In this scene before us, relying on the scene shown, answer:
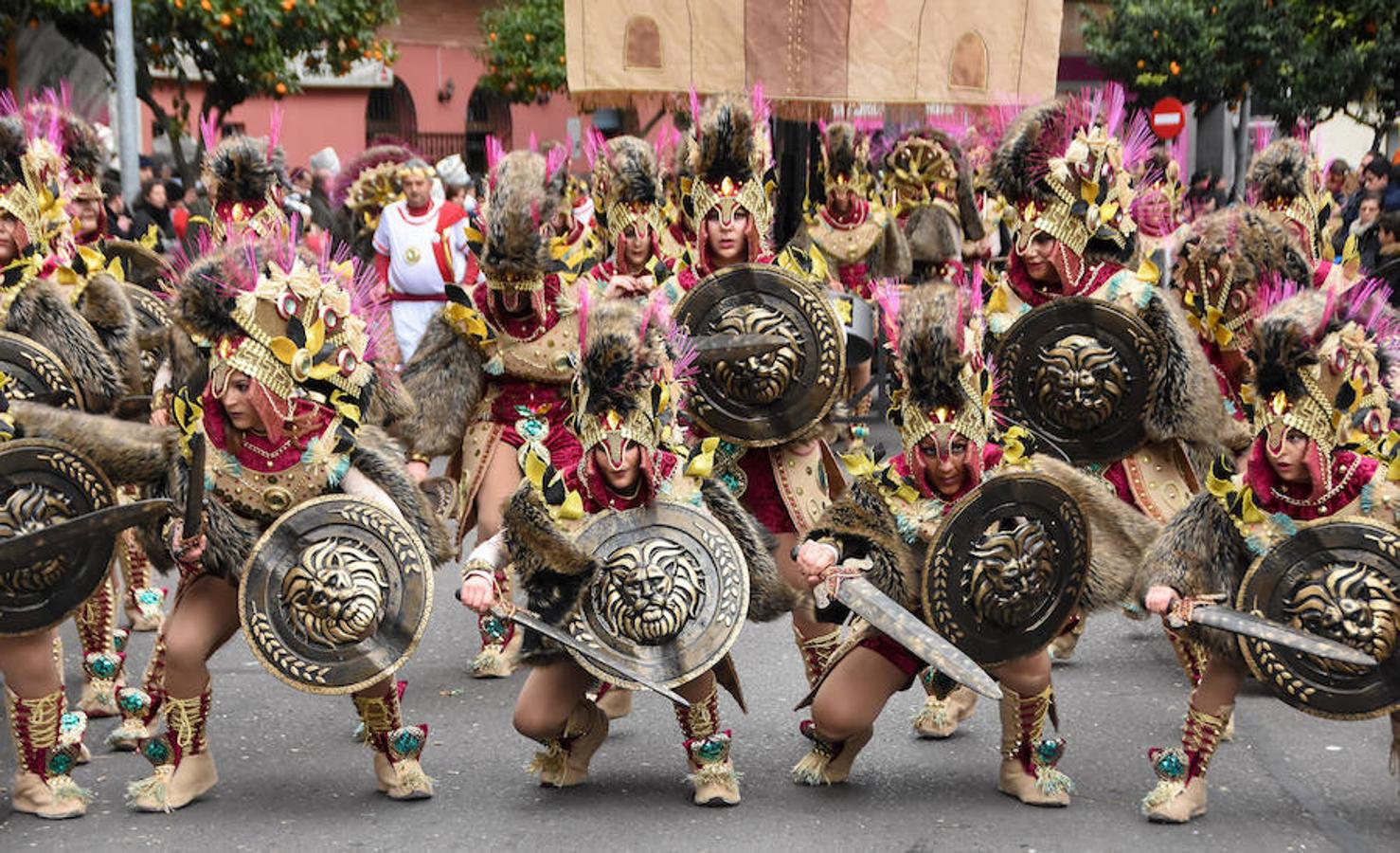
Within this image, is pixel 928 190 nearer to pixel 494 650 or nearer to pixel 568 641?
pixel 494 650

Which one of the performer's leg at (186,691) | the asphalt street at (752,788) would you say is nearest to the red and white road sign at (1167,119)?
the asphalt street at (752,788)

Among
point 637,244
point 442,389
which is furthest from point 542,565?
point 637,244

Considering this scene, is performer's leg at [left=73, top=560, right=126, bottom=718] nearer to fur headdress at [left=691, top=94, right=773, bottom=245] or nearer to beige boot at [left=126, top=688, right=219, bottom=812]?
beige boot at [left=126, top=688, right=219, bottom=812]

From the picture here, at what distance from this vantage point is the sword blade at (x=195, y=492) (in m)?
5.53

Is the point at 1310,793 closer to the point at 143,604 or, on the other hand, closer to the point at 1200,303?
the point at 1200,303

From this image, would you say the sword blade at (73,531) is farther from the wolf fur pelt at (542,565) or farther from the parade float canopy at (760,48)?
the parade float canopy at (760,48)

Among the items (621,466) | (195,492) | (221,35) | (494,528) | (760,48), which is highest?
(221,35)

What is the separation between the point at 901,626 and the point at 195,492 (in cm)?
208

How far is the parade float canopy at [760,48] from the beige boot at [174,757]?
15.7ft

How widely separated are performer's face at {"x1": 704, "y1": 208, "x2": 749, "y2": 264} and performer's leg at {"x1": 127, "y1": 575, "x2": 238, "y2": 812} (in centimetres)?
223

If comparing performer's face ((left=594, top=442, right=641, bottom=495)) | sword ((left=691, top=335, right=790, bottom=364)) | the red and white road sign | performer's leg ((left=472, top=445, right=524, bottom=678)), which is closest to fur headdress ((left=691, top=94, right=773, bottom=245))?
sword ((left=691, top=335, right=790, bottom=364))

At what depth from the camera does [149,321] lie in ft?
24.8

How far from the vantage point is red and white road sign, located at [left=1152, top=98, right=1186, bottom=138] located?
848 inches

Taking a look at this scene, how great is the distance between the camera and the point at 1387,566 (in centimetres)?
524
